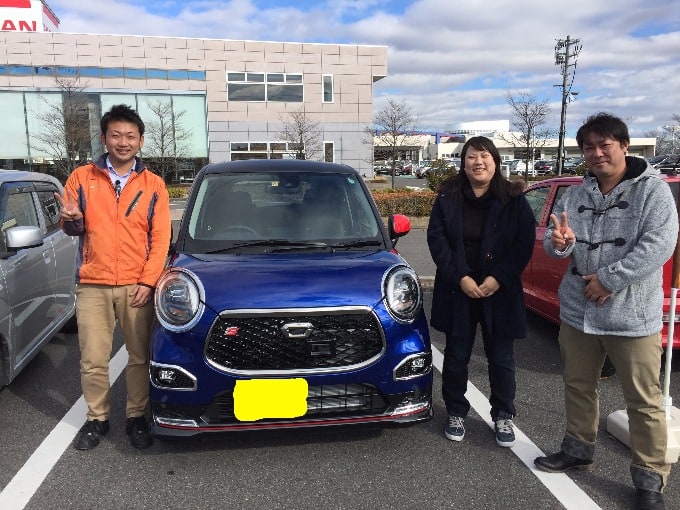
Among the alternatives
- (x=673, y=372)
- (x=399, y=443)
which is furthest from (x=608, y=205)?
(x=673, y=372)

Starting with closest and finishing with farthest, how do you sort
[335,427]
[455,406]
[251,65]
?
[335,427], [455,406], [251,65]

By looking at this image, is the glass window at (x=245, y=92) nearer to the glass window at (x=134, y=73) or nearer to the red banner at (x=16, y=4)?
the glass window at (x=134, y=73)

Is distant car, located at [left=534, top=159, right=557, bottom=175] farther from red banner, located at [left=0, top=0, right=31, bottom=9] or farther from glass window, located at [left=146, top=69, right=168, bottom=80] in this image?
red banner, located at [left=0, top=0, right=31, bottom=9]

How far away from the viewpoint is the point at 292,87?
33875 mm

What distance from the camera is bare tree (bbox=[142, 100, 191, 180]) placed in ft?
101

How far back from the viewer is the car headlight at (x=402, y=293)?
9.29ft

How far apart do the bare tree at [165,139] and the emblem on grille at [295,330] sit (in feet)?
97.7

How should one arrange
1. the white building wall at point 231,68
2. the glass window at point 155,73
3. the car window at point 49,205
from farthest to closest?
the glass window at point 155,73, the white building wall at point 231,68, the car window at point 49,205

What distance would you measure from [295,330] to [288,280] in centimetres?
28

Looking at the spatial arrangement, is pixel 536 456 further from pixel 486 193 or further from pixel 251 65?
pixel 251 65

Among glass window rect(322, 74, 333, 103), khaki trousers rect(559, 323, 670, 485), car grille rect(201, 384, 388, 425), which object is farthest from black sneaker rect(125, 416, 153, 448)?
glass window rect(322, 74, 333, 103)

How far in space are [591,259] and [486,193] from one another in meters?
0.72

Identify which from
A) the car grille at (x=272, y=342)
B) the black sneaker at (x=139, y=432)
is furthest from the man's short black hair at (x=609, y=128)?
the black sneaker at (x=139, y=432)

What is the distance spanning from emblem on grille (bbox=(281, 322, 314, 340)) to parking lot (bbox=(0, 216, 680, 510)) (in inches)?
20.6
